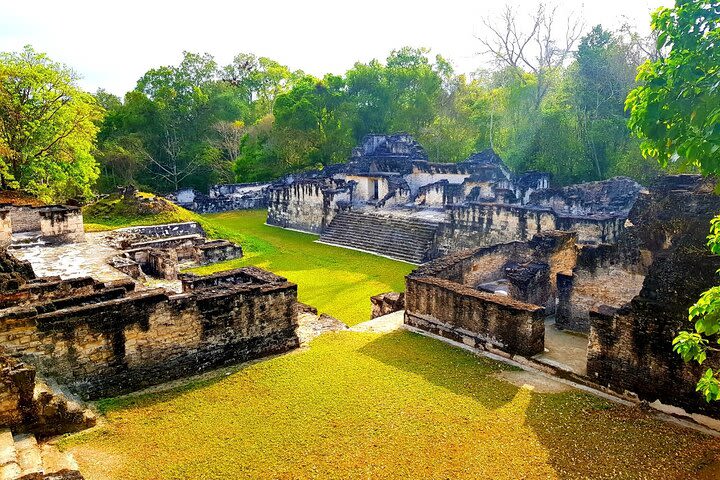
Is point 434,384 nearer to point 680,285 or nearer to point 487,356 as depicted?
point 487,356

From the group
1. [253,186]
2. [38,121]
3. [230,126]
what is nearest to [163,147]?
[230,126]

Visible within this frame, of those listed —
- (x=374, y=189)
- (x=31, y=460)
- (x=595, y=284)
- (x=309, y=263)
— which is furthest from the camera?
(x=374, y=189)

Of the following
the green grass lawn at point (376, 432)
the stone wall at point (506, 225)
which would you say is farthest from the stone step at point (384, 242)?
the green grass lawn at point (376, 432)

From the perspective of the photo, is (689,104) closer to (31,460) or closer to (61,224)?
(31,460)

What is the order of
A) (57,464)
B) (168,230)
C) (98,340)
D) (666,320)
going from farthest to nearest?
1. (168,230)
2. (98,340)
3. (666,320)
4. (57,464)

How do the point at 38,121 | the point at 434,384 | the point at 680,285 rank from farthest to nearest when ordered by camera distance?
the point at 38,121 < the point at 434,384 < the point at 680,285

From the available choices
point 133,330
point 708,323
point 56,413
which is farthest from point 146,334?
point 708,323
